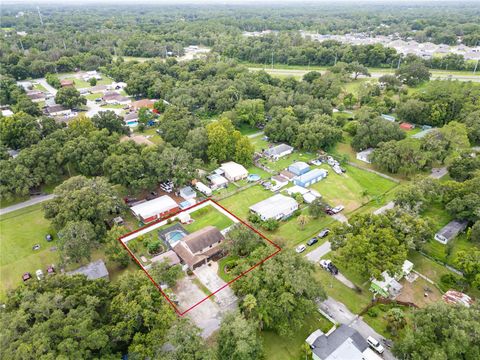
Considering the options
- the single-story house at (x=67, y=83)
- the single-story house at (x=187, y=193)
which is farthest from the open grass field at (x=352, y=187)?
the single-story house at (x=67, y=83)

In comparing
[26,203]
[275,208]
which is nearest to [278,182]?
[275,208]

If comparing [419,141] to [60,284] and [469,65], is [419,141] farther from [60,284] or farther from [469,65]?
[469,65]

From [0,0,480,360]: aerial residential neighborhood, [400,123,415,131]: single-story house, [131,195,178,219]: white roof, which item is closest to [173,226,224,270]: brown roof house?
[0,0,480,360]: aerial residential neighborhood

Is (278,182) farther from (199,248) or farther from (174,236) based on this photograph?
(199,248)

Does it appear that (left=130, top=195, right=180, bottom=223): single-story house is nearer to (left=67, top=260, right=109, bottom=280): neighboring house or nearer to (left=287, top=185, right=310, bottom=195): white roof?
(left=67, top=260, right=109, bottom=280): neighboring house

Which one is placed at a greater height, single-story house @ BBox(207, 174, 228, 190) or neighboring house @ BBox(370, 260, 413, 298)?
neighboring house @ BBox(370, 260, 413, 298)
